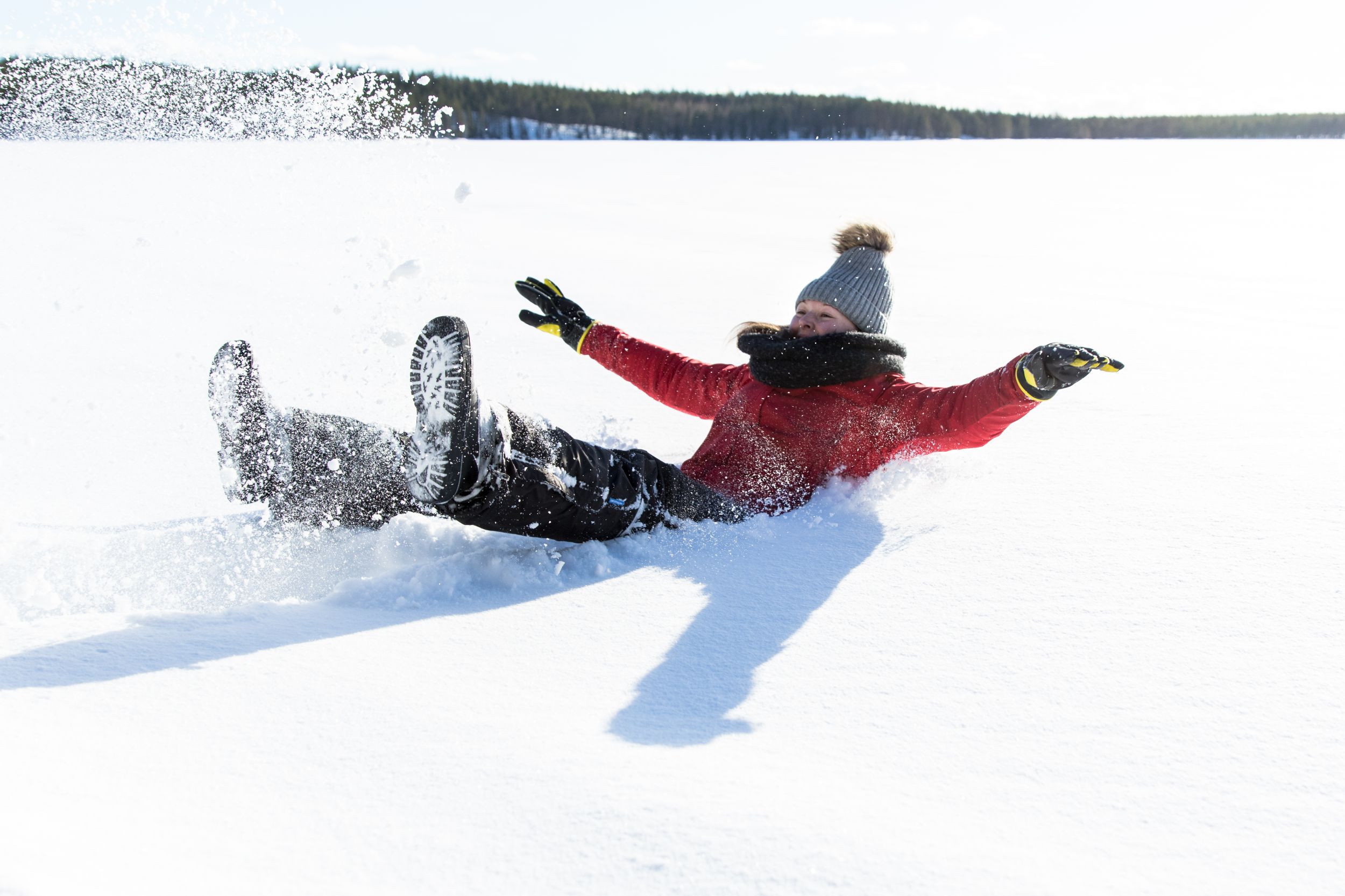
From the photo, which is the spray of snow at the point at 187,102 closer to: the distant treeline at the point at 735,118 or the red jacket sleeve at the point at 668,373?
the red jacket sleeve at the point at 668,373

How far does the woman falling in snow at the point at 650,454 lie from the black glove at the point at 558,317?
294 mm

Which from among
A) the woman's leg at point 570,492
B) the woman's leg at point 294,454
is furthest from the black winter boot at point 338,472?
the woman's leg at point 570,492

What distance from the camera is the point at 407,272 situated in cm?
244

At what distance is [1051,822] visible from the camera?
3.27ft

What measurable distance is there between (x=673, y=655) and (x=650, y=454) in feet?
2.75

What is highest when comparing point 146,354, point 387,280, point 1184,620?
point 387,280

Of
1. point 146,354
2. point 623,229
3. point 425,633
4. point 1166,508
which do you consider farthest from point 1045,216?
point 425,633

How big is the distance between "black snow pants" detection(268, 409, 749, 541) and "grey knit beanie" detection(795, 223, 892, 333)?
2.79 ft

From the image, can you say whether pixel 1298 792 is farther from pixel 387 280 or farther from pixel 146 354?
pixel 146 354

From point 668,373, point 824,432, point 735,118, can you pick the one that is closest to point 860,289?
point 824,432

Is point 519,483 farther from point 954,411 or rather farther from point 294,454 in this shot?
point 954,411

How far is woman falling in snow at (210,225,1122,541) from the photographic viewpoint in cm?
166

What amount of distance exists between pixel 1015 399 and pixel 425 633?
A: 141cm

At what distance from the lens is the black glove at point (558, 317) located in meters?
3.08
